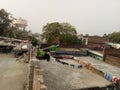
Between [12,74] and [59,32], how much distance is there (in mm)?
24625

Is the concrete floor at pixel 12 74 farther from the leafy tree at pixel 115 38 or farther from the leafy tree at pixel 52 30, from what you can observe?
the leafy tree at pixel 115 38

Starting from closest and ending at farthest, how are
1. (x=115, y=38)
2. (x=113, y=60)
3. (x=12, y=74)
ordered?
(x=12, y=74) → (x=113, y=60) → (x=115, y=38)

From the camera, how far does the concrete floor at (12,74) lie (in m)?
6.15

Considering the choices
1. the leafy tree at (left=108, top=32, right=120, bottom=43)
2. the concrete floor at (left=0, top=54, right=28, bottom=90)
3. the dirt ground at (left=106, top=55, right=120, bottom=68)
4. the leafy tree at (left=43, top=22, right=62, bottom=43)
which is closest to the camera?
the concrete floor at (left=0, top=54, right=28, bottom=90)

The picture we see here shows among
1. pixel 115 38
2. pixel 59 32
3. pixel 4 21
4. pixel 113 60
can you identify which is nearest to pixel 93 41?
pixel 115 38

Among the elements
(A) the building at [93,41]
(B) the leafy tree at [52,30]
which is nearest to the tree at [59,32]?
(B) the leafy tree at [52,30]

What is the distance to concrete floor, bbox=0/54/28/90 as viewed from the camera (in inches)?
242

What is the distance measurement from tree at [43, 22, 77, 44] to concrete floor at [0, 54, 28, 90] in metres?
22.1

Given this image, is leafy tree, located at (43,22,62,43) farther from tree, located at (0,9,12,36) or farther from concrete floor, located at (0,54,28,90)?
concrete floor, located at (0,54,28,90)

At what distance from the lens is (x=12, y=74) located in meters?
7.29

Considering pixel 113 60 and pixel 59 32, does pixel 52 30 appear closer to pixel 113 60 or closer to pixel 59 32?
pixel 59 32

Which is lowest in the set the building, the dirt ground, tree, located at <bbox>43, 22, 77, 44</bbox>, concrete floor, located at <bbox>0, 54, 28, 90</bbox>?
the dirt ground

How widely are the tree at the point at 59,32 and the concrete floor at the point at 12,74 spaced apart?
22064 mm

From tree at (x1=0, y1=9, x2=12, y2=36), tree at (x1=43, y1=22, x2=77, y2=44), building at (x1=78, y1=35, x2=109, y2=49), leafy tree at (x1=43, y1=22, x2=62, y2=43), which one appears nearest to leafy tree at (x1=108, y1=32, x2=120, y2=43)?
building at (x1=78, y1=35, x2=109, y2=49)
